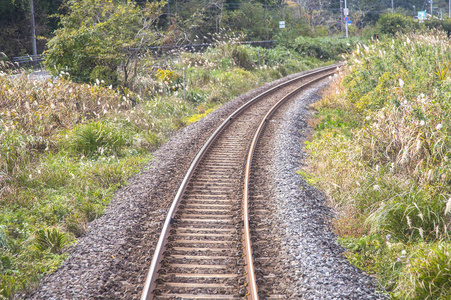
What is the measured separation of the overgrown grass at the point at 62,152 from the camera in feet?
19.7

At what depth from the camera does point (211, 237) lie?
6.23m

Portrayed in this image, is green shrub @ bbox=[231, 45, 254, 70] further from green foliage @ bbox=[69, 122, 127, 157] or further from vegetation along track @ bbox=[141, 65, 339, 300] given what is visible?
green foliage @ bbox=[69, 122, 127, 157]

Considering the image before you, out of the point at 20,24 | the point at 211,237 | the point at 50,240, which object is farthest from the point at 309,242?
the point at 20,24

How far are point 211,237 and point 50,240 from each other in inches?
99.2

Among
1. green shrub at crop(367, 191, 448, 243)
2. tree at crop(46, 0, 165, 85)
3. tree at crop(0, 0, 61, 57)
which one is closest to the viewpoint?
green shrub at crop(367, 191, 448, 243)

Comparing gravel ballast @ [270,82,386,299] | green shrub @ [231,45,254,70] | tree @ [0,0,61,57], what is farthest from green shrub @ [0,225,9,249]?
tree @ [0,0,61,57]

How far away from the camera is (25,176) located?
8.12 meters

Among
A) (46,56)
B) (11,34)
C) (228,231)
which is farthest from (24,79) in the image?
(11,34)

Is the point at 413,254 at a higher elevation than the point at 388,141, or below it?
below

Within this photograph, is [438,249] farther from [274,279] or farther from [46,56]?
[46,56]

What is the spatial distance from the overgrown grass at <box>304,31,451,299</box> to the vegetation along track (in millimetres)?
1517

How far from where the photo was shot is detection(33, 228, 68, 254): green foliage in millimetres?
5938

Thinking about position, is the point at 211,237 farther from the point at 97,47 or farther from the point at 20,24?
the point at 20,24

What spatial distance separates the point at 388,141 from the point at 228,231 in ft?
13.4
